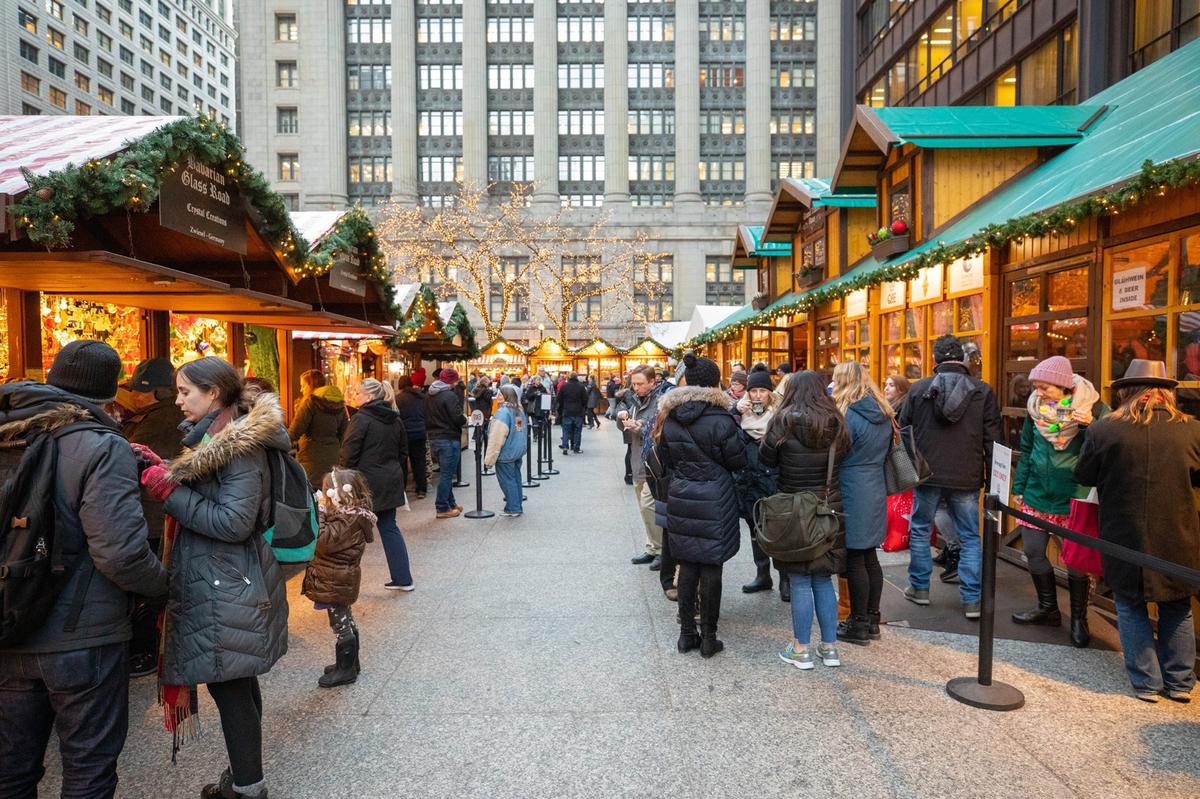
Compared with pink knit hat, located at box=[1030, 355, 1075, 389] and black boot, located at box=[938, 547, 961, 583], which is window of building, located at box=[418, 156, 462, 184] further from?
pink knit hat, located at box=[1030, 355, 1075, 389]

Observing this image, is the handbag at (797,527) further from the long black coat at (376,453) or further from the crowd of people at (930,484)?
the long black coat at (376,453)

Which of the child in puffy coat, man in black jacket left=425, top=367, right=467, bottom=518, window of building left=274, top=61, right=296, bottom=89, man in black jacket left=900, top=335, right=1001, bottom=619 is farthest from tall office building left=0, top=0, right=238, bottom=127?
man in black jacket left=900, top=335, right=1001, bottom=619

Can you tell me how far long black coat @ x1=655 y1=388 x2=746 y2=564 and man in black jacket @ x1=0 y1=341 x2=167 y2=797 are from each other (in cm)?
307

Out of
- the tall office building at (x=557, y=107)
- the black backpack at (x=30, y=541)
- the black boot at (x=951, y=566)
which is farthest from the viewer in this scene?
the tall office building at (x=557, y=107)

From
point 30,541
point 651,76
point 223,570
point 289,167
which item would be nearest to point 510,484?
point 223,570

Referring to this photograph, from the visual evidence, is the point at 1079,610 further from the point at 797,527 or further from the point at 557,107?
the point at 557,107

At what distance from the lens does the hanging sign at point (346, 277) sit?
30.3ft

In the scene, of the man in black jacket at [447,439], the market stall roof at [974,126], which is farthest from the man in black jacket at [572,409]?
the market stall roof at [974,126]

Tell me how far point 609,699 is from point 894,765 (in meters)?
1.56

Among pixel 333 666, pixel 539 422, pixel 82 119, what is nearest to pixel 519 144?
pixel 539 422

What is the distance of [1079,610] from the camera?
4969mm

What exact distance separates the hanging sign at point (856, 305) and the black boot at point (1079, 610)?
279 inches

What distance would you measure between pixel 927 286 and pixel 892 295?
1.21m

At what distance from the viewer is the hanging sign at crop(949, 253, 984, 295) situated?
796 centimetres
